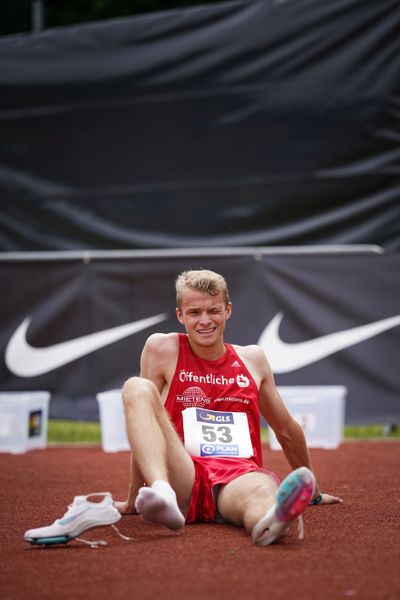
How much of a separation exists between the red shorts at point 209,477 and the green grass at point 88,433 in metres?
4.41

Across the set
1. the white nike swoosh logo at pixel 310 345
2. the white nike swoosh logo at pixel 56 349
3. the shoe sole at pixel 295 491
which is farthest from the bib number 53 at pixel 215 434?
the white nike swoosh logo at pixel 56 349

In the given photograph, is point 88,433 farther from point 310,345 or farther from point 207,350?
point 207,350

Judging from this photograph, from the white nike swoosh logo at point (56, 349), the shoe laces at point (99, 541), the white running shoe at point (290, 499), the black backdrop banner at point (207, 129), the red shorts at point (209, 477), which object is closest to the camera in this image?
the white running shoe at point (290, 499)

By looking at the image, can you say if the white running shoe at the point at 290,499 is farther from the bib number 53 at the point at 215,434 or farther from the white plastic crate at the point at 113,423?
the white plastic crate at the point at 113,423

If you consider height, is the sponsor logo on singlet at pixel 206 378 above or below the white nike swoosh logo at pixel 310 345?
below

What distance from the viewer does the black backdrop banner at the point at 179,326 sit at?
7.99 meters

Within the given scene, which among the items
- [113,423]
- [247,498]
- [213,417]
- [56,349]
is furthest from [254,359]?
[56,349]

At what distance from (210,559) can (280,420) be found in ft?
3.02

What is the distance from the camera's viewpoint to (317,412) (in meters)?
7.30

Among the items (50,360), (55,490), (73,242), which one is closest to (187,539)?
(55,490)

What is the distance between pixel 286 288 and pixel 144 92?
2359 mm

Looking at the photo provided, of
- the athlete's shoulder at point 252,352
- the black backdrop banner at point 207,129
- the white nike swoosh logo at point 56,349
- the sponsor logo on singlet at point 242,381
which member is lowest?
the sponsor logo on singlet at point 242,381

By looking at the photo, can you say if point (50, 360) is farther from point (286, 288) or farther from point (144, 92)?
point (144, 92)

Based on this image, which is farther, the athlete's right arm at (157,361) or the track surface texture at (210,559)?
the athlete's right arm at (157,361)
